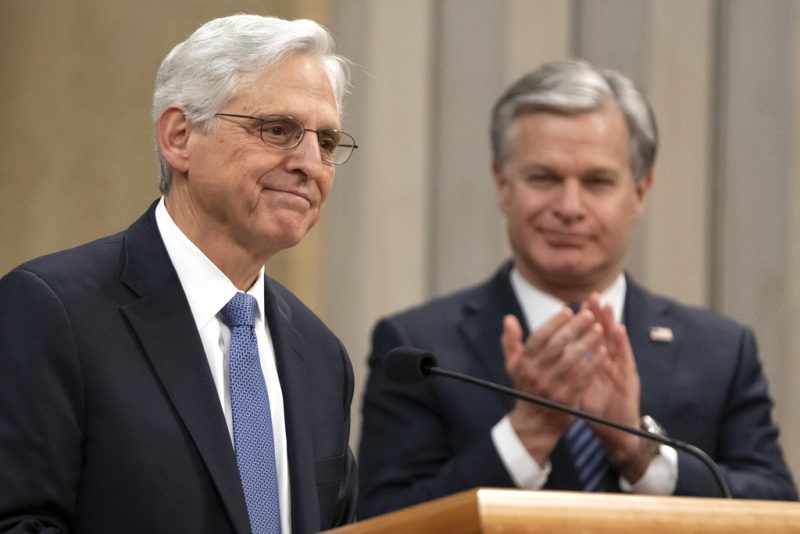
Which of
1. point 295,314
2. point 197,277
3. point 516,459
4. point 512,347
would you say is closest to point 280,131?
point 197,277

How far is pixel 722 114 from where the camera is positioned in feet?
15.5

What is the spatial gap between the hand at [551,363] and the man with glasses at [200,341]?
2.58ft

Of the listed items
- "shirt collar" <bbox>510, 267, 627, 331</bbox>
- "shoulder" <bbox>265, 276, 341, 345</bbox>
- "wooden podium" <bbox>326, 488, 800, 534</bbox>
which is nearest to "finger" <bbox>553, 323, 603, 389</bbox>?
"shirt collar" <bbox>510, 267, 627, 331</bbox>

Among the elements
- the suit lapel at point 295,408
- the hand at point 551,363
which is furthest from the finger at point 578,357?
the suit lapel at point 295,408

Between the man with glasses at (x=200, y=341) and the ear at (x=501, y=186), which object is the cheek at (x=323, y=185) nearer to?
the man with glasses at (x=200, y=341)

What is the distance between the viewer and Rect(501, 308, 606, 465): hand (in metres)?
3.16

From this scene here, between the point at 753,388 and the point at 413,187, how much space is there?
1514 mm

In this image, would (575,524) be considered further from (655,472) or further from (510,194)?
(510,194)

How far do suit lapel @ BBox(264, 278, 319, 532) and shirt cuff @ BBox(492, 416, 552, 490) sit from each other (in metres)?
0.90

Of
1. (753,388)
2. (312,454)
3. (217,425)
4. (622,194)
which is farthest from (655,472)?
(217,425)

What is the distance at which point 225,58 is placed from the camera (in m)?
2.23

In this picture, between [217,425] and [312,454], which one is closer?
[217,425]

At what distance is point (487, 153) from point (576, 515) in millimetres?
3038

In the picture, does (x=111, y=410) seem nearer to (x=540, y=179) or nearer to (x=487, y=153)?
(x=540, y=179)
